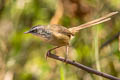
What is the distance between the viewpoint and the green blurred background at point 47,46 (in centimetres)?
319

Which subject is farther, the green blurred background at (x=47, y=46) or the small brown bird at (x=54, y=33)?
the green blurred background at (x=47, y=46)

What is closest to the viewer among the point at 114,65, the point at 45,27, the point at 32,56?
the point at 45,27

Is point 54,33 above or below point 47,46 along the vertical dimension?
above

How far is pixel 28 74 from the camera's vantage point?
3.42 meters

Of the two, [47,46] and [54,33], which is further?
[47,46]

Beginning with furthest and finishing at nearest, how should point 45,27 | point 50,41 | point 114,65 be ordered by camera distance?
1. point 114,65
2. point 45,27
3. point 50,41

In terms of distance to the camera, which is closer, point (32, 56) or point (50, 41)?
point (50, 41)

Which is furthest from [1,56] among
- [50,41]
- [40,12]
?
[50,41]

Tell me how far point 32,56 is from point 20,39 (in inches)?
9.6

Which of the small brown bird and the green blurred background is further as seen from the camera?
the green blurred background

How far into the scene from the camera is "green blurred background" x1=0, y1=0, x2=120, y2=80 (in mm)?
3186

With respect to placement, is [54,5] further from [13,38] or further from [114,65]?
[114,65]

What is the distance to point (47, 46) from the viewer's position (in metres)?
3.44

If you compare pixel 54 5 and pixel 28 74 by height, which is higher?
pixel 54 5
